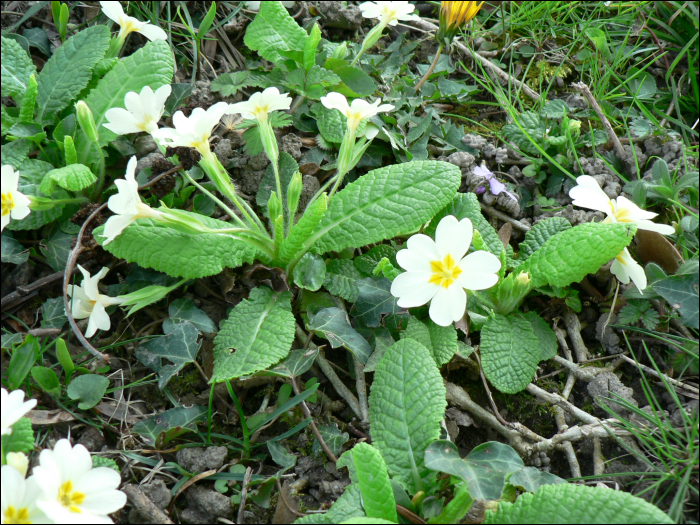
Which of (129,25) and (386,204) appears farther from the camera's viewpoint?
(129,25)

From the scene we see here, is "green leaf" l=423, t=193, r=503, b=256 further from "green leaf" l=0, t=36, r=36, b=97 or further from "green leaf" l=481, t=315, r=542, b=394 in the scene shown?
"green leaf" l=0, t=36, r=36, b=97

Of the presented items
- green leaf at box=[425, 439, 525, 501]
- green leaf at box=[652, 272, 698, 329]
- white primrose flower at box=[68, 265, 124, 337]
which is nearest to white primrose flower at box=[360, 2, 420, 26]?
green leaf at box=[652, 272, 698, 329]

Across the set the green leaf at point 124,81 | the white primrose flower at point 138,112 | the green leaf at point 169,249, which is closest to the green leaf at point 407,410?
the green leaf at point 169,249

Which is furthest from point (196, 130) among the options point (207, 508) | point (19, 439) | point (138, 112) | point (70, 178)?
point (207, 508)

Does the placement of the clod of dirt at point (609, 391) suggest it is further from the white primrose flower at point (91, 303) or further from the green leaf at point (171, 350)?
the white primrose flower at point (91, 303)

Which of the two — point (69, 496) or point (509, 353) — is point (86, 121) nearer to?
point (69, 496)
